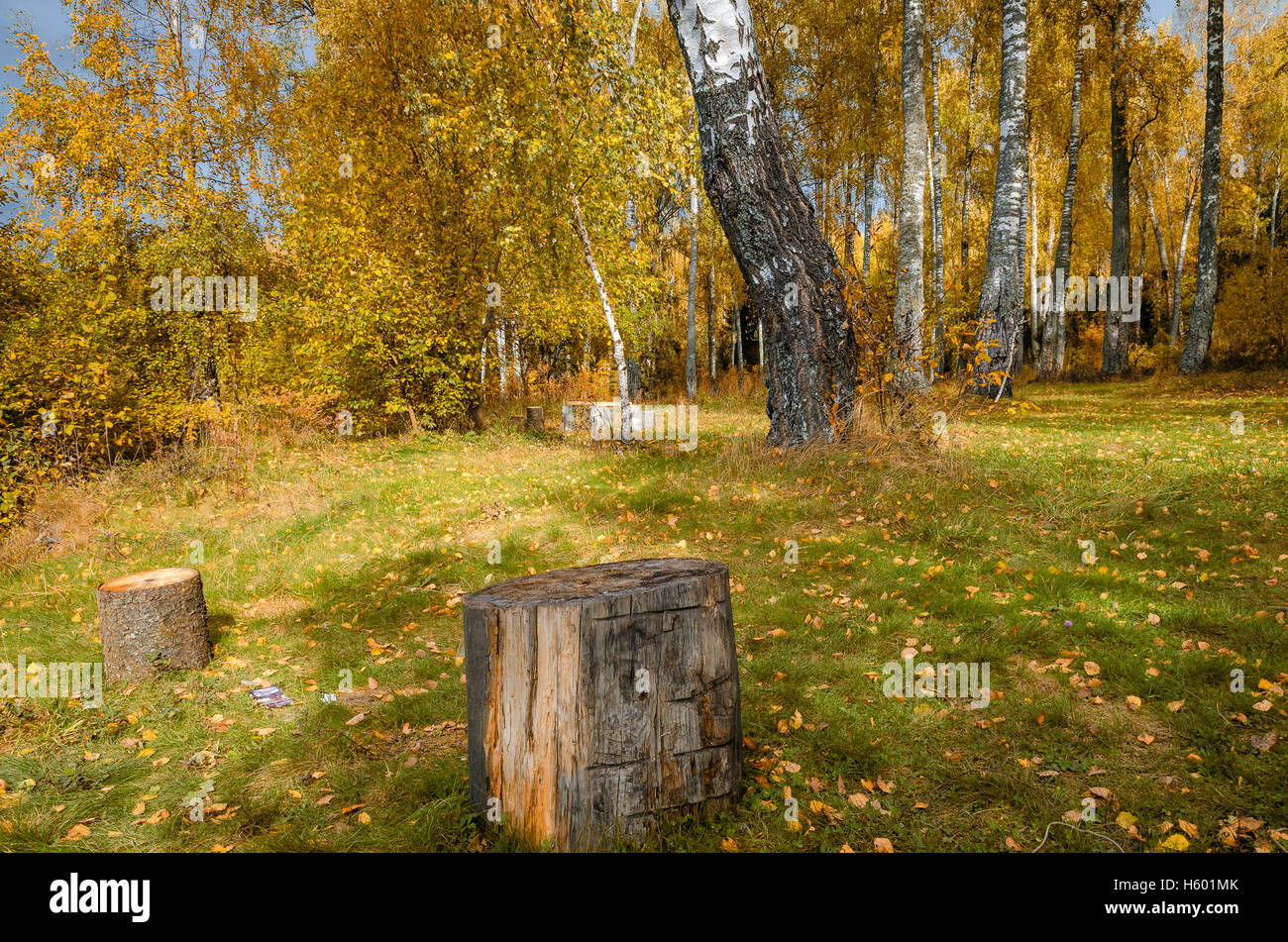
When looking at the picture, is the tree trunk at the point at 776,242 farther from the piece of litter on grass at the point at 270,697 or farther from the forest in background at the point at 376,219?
the piece of litter on grass at the point at 270,697

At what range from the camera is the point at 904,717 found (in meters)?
3.44

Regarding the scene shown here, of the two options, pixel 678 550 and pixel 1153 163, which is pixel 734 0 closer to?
pixel 678 550

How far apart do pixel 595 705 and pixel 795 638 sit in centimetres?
230

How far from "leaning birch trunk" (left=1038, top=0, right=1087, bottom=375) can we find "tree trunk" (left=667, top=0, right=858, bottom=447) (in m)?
13.1

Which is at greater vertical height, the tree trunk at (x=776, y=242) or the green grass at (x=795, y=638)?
the tree trunk at (x=776, y=242)

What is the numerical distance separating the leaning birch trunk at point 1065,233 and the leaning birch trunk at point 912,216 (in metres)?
9.52

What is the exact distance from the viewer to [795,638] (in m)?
4.41

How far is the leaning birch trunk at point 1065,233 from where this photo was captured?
1645 cm

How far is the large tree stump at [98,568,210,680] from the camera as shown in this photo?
431cm

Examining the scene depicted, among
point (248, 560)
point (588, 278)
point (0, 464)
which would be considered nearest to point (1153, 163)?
point (588, 278)

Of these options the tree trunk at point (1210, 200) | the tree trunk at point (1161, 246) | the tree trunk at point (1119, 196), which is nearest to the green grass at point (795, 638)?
the tree trunk at point (1210, 200)

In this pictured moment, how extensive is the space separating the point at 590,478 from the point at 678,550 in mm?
3050

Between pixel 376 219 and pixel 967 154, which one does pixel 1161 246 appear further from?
pixel 376 219

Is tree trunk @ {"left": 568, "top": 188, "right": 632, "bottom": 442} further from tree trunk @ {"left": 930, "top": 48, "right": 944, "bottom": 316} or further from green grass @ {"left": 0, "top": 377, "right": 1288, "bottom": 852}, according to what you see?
tree trunk @ {"left": 930, "top": 48, "right": 944, "bottom": 316}
